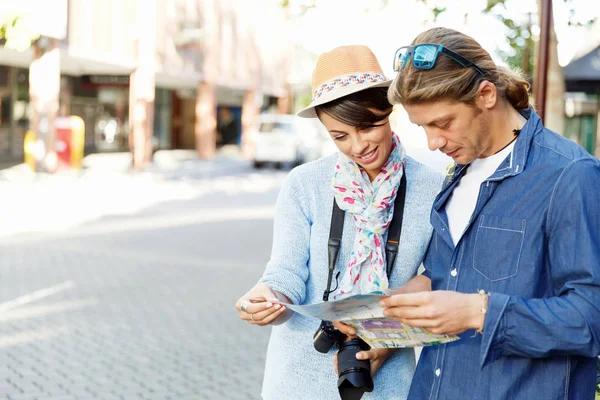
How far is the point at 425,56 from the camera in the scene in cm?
190

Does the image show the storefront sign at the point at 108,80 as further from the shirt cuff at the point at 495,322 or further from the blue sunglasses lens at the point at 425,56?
the shirt cuff at the point at 495,322

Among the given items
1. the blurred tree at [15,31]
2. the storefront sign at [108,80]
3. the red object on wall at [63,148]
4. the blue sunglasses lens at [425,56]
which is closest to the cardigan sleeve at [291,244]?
the blue sunglasses lens at [425,56]

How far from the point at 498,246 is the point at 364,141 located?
2.10 ft

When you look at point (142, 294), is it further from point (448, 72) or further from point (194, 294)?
point (448, 72)

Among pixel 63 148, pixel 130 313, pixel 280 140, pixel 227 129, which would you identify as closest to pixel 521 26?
pixel 130 313

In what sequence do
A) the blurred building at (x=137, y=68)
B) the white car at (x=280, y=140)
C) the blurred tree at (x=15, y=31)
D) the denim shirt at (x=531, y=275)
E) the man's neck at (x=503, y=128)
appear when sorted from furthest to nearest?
the white car at (x=280, y=140) → the blurred building at (x=137, y=68) → the blurred tree at (x=15, y=31) → the man's neck at (x=503, y=128) → the denim shirt at (x=531, y=275)

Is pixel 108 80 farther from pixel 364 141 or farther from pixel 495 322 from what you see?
pixel 495 322

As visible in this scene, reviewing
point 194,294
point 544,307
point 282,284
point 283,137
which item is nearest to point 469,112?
point 544,307

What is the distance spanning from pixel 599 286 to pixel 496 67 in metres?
0.59

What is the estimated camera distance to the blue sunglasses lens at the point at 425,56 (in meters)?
1.89

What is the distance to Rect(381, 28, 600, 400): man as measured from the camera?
5.74 ft

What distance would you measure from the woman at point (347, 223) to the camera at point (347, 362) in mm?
75

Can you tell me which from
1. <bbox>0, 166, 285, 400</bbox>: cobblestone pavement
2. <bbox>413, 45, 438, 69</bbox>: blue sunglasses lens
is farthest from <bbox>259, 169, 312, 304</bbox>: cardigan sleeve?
<bbox>0, 166, 285, 400</bbox>: cobblestone pavement

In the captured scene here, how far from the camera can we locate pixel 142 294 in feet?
27.2
